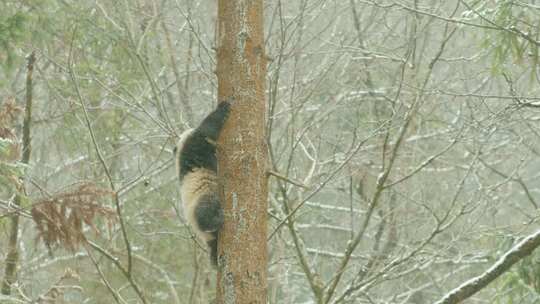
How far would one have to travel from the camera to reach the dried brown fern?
4309 mm

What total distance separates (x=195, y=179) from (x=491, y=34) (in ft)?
9.05

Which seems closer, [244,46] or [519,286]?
[244,46]

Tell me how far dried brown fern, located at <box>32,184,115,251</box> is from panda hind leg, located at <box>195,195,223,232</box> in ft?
2.59

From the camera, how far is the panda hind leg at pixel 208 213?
4.98m

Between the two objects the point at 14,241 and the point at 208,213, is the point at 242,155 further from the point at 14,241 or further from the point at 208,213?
Answer: the point at 14,241

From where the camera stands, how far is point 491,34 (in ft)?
21.4

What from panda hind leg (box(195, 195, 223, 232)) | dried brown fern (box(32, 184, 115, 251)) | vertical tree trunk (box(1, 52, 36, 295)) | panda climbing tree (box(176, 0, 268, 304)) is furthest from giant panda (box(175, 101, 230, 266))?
vertical tree trunk (box(1, 52, 36, 295))

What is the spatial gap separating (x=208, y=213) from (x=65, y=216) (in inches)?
44.7

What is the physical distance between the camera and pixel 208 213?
523 cm

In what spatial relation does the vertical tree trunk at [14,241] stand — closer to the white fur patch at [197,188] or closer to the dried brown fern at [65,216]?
the white fur patch at [197,188]

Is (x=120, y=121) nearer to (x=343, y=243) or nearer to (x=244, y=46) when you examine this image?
(x=343, y=243)

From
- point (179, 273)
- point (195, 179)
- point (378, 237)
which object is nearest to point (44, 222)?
point (195, 179)

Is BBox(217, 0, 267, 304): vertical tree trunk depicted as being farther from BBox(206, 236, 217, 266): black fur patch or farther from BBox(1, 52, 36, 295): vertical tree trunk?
BBox(1, 52, 36, 295): vertical tree trunk

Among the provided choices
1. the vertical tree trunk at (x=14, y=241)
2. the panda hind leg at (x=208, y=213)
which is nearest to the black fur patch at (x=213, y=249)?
the panda hind leg at (x=208, y=213)
